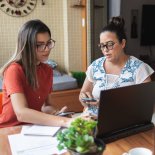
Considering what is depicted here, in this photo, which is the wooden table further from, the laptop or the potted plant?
the potted plant

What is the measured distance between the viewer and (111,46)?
183 centimetres

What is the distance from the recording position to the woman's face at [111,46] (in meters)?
1.83

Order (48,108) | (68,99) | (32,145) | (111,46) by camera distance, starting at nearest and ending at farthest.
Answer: (32,145) → (48,108) → (111,46) → (68,99)

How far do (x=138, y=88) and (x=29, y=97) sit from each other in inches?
27.7

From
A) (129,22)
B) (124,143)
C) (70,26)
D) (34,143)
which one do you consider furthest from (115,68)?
(129,22)

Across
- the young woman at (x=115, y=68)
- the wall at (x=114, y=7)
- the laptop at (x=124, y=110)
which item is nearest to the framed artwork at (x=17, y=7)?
the wall at (x=114, y=7)

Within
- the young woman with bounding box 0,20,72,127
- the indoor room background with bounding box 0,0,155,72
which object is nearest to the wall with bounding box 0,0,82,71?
the indoor room background with bounding box 0,0,155,72

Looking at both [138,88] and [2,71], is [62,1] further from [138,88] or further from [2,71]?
[138,88]

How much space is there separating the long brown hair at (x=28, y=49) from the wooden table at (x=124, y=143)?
376 mm

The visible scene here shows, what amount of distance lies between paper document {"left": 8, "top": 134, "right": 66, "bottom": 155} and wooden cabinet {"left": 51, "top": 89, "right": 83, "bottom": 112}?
6.69 ft

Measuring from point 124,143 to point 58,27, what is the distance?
3.20 m

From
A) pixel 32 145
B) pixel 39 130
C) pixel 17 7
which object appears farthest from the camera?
pixel 17 7

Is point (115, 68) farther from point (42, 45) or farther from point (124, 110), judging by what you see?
point (124, 110)

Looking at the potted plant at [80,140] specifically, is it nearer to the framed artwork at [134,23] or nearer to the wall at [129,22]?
the wall at [129,22]
